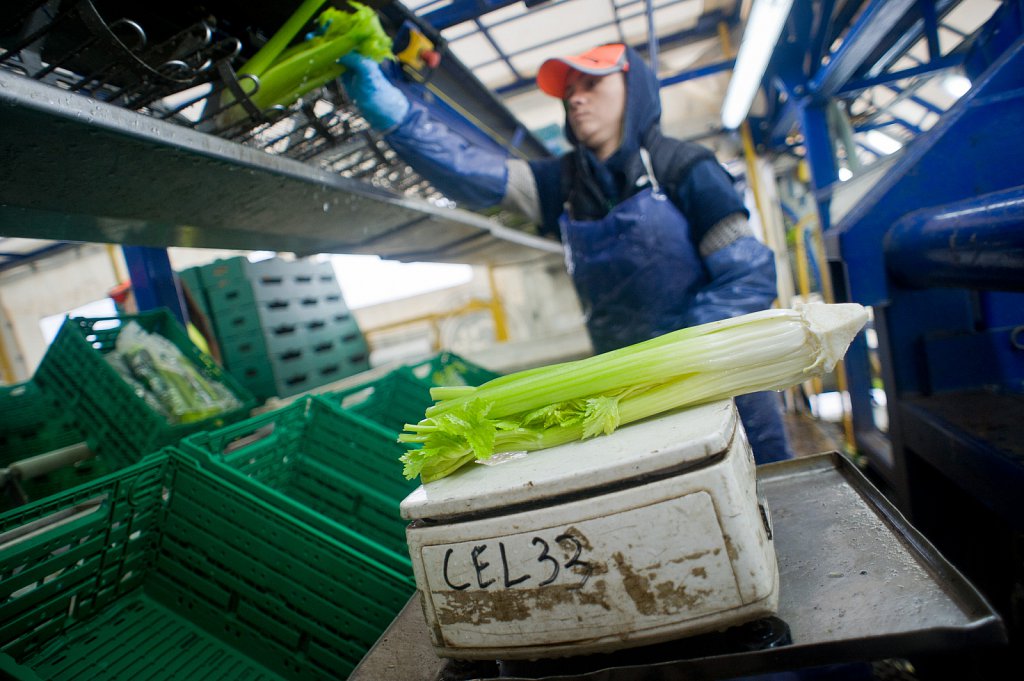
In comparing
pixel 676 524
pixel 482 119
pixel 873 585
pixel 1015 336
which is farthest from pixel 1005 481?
pixel 482 119

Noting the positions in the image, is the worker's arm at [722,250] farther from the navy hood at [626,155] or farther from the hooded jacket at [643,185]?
the navy hood at [626,155]

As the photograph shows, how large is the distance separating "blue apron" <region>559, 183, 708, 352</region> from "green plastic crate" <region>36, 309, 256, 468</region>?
1.97 meters

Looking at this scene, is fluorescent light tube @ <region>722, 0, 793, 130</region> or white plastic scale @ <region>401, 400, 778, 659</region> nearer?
white plastic scale @ <region>401, 400, 778, 659</region>

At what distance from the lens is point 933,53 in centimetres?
420

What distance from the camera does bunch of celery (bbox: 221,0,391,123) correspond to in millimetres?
1562

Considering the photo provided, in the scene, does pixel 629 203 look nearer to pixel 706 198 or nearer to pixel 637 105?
pixel 706 198

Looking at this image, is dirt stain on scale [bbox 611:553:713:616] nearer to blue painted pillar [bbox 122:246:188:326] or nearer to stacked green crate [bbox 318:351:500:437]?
stacked green crate [bbox 318:351:500:437]

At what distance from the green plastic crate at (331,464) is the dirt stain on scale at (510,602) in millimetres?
1079

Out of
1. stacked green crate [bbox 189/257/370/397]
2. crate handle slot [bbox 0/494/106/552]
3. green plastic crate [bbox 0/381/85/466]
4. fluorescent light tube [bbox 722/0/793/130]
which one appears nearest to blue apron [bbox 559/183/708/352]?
fluorescent light tube [bbox 722/0/793/130]

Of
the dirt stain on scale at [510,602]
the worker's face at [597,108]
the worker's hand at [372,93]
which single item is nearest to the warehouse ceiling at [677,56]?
the worker's hand at [372,93]

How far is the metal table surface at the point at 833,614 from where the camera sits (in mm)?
624

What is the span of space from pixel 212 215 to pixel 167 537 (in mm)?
1047

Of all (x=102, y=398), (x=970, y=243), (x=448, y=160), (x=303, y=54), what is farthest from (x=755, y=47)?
(x=102, y=398)

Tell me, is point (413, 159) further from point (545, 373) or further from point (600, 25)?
point (600, 25)
